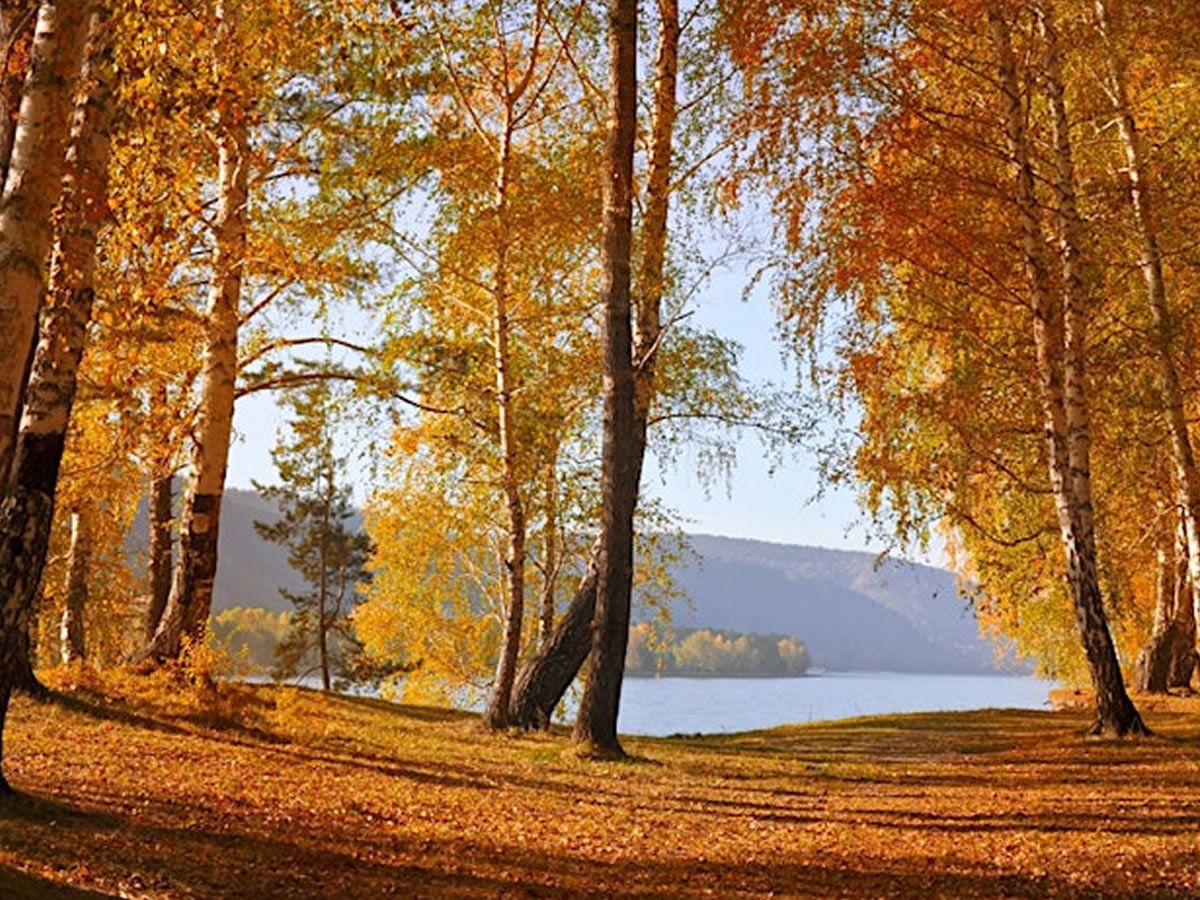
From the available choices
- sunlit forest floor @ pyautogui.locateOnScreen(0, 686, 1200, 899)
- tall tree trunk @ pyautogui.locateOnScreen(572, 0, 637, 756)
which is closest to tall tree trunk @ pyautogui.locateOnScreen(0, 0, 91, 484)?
sunlit forest floor @ pyautogui.locateOnScreen(0, 686, 1200, 899)

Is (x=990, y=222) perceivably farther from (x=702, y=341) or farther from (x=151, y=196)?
(x=151, y=196)

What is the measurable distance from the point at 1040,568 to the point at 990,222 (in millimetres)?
6495

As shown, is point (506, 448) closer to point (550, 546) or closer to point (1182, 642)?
point (550, 546)

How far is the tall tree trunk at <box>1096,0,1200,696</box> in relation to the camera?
1328 cm

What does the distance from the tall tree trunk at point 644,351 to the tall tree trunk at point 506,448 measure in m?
0.28

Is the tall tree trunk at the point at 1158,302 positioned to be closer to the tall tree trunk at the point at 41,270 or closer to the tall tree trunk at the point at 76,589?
the tall tree trunk at the point at 41,270

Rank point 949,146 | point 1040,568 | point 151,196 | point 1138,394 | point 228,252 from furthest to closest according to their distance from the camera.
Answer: point 1040,568 → point 1138,394 → point 949,146 → point 228,252 → point 151,196

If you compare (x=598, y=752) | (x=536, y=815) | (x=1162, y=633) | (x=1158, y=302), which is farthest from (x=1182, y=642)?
(x=536, y=815)

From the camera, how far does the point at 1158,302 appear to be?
45.6 ft

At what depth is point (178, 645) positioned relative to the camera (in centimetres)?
1315

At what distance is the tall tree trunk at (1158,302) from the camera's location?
13281mm

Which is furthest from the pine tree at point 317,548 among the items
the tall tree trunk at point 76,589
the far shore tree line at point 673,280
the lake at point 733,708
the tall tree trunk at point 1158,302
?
the tall tree trunk at point 1158,302

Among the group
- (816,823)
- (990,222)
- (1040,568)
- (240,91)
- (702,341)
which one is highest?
(990,222)

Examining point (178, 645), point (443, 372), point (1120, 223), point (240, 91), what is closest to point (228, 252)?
point (443, 372)
